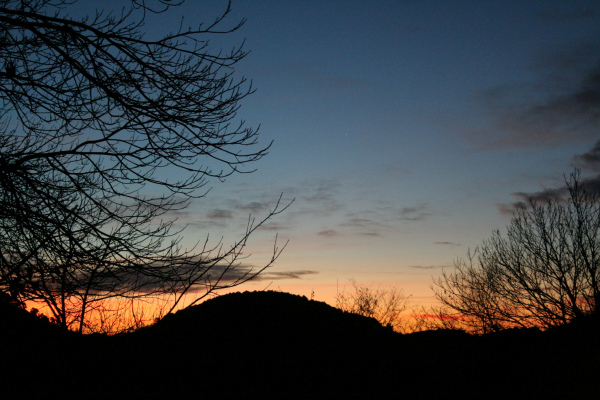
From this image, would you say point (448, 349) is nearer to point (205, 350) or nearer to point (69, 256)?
point (205, 350)

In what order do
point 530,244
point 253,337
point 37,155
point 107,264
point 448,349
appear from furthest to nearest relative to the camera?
point 530,244 < point 448,349 < point 253,337 < point 37,155 < point 107,264

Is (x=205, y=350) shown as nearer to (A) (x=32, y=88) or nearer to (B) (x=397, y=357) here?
(B) (x=397, y=357)

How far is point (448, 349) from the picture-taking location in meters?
11.8

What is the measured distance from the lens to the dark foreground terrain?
462 centimetres

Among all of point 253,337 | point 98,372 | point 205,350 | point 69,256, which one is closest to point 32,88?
point 69,256

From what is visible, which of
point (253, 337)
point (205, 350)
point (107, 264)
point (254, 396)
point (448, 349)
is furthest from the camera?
point (448, 349)

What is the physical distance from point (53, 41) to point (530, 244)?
16268 mm

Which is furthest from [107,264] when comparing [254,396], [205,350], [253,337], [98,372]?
[253,337]

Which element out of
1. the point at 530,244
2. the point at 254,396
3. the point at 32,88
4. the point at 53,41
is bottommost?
the point at 254,396

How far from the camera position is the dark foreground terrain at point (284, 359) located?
462 cm

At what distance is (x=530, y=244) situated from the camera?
1559 cm

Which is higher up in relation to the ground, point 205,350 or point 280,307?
point 280,307

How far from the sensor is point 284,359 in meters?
9.52

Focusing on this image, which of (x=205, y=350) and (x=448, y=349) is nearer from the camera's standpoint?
(x=205, y=350)
